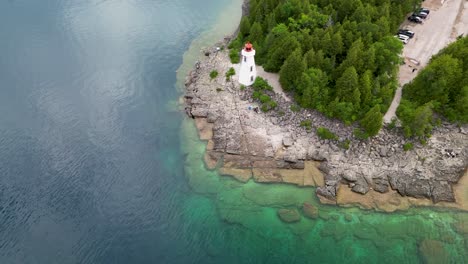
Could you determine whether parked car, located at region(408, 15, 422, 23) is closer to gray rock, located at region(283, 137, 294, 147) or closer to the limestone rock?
the limestone rock

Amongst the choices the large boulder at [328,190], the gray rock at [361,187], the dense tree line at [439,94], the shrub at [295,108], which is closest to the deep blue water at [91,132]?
the large boulder at [328,190]

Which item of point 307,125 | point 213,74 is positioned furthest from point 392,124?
point 213,74

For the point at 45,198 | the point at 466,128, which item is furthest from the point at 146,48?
the point at 466,128

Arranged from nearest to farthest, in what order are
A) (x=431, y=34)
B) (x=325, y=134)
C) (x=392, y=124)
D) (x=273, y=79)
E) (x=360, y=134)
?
(x=360, y=134) < (x=325, y=134) < (x=392, y=124) < (x=273, y=79) < (x=431, y=34)

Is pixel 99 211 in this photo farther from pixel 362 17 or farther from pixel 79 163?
pixel 362 17

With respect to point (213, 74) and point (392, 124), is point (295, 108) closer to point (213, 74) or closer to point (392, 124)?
point (392, 124)
